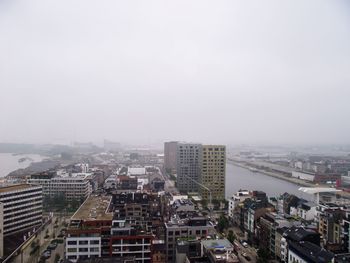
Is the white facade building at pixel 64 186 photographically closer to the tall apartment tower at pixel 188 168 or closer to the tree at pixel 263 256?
the tall apartment tower at pixel 188 168

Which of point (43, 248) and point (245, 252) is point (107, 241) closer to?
point (43, 248)

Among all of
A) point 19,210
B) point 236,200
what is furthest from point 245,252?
point 19,210

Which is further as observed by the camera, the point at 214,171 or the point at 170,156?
the point at 170,156

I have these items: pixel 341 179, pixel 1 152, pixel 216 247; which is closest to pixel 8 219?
pixel 216 247

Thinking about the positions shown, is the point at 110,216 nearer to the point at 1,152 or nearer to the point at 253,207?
the point at 253,207

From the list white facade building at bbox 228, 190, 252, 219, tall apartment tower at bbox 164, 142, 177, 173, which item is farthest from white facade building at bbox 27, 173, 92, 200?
tall apartment tower at bbox 164, 142, 177, 173

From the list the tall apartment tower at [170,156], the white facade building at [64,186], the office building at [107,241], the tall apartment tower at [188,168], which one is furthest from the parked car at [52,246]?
the tall apartment tower at [170,156]

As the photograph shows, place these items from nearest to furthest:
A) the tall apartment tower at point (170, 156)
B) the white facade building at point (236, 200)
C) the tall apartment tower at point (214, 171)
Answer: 1. the white facade building at point (236, 200)
2. the tall apartment tower at point (214, 171)
3. the tall apartment tower at point (170, 156)
